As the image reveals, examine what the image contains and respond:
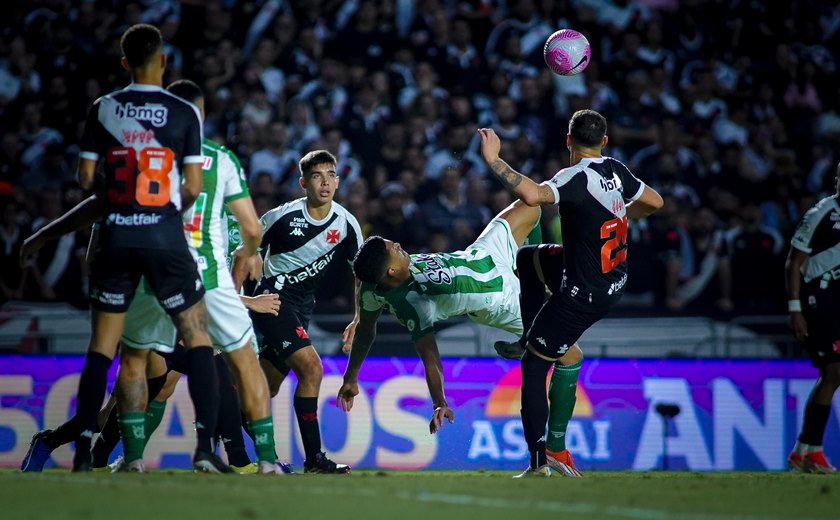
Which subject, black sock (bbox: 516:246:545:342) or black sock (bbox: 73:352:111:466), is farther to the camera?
black sock (bbox: 516:246:545:342)

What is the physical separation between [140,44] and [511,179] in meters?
2.43

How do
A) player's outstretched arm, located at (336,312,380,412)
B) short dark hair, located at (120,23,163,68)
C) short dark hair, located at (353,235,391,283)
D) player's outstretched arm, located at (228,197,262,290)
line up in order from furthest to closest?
player's outstretched arm, located at (336,312,380,412) < short dark hair, located at (353,235,391,283) < player's outstretched arm, located at (228,197,262,290) < short dark hair, located at (120,23,163,68)

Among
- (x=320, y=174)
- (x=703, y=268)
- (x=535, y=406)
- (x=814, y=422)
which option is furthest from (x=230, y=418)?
(x=703, y=268)

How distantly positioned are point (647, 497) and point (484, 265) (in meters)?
3.11

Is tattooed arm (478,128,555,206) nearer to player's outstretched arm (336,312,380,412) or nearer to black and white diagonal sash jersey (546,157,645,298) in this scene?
black and white diagonal sash jersey (546,157,645,298)

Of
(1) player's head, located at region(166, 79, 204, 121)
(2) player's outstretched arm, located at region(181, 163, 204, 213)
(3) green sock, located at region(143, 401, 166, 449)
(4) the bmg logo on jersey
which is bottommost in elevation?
(3) green sock, located at region(143, 401, 166, 449)

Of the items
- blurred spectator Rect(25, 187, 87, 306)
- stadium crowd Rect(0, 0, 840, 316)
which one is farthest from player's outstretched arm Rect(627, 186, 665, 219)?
blurred spectator Rect(25, 187, 87, 306)

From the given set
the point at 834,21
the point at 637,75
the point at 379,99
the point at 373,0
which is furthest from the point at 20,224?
the point at 834,21

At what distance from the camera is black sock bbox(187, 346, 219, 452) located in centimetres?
644

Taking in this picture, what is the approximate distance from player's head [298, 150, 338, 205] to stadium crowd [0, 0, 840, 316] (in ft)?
11.8

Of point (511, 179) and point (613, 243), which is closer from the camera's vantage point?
point (511, 179)

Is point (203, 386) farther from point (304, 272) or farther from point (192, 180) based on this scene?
point (304, 272)

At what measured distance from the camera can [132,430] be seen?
6758 millimetres

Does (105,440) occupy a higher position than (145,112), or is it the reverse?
(145,112)
